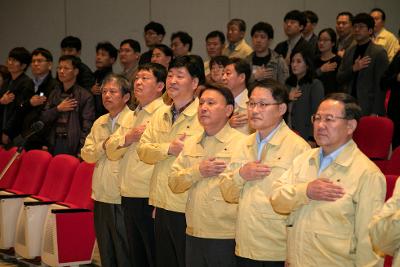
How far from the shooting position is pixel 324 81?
22.8 feet

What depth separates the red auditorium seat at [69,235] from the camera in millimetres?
5438

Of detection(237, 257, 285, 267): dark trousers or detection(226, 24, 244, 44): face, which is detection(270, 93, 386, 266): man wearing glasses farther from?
detection(226, 24, 244, 44): face

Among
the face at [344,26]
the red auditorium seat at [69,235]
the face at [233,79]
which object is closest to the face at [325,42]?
the face at [344,26]

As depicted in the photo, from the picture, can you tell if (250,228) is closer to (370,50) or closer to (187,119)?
(187,119)

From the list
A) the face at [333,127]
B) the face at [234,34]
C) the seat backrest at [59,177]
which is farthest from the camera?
the face at [234,34]

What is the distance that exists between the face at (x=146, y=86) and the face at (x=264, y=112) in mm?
1218

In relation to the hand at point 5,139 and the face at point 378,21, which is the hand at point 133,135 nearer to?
the hand at point 5,139

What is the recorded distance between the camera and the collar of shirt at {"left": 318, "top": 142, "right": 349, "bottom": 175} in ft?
10.9

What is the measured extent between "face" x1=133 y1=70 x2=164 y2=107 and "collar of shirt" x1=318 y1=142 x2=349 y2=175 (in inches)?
65.0

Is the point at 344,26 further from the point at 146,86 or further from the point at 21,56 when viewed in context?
the point at 146,86

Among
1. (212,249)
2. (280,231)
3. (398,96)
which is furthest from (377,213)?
(398,96)

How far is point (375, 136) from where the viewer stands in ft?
18.6

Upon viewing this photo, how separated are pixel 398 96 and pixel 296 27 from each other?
158cm

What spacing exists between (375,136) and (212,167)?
2.22 metres
